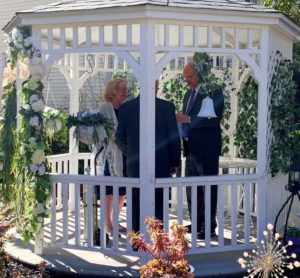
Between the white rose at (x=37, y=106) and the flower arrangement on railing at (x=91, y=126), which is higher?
the white rose at (x=37, y=106)

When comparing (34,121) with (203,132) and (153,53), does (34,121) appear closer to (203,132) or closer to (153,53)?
(153,53)

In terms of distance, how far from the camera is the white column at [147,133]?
557cm

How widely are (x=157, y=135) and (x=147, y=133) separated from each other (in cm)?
48

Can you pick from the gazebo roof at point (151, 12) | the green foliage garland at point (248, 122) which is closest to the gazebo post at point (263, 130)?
the gazebo roof at point (151, 12)

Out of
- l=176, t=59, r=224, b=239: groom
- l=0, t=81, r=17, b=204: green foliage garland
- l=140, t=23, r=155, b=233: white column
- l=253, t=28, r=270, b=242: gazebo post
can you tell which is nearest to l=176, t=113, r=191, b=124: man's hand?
l=176, t=59, r=224, b=239: groom

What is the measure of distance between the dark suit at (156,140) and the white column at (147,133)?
33cm

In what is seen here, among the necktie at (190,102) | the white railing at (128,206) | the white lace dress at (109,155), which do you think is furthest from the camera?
the necktie at (190,102)

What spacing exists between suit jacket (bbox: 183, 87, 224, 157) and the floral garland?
171 cm

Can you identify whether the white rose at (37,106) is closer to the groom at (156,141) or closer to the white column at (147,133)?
the groom at (156,141)

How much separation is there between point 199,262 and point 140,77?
6.63 feet

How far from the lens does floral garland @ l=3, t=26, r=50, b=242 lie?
588 centimetres

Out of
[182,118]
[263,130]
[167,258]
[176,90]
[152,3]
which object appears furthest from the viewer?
[176,90]

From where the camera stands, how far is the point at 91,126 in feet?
19.7

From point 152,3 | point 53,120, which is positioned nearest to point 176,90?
point 53,120
